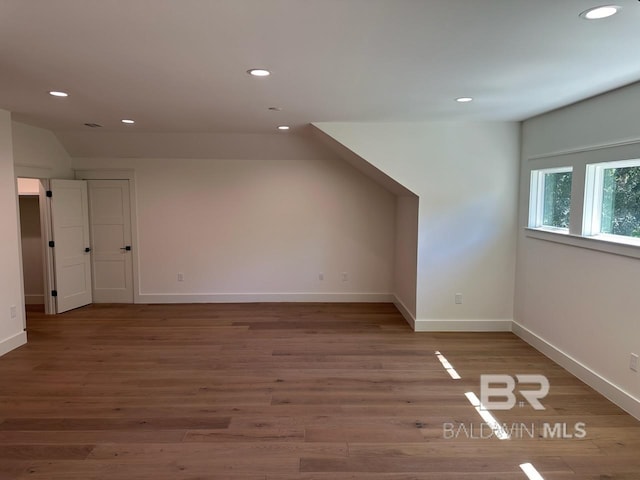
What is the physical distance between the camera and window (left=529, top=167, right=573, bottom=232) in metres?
3.99

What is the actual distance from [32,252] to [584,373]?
7.14 meters

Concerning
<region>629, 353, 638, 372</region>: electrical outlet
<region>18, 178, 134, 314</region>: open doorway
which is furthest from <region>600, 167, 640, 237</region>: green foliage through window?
<region>18, 178, 134, 314</region>: open doorway

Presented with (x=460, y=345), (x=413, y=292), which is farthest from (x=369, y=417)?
(x=413, y=292)

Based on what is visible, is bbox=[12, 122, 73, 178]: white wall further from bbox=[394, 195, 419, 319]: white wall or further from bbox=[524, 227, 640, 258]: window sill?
bbox=[524, 227, 640, 258]: window sill

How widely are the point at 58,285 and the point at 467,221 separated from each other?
215 inches

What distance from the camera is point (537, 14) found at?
1.85 meters

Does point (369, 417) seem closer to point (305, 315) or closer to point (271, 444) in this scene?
point (271, 444)

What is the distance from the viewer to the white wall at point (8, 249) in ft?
13.5

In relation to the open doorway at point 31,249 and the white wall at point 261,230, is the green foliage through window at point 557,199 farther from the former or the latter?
the open doorway at point 31,249

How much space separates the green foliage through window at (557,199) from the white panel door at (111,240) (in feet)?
18.5

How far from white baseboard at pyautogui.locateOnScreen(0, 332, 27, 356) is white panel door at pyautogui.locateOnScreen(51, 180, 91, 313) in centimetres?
123

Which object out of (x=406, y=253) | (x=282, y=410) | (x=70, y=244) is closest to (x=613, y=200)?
(x=406, y=253)

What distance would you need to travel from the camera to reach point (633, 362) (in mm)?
3012

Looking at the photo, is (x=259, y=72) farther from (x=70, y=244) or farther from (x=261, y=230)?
(x=70, y=244)
